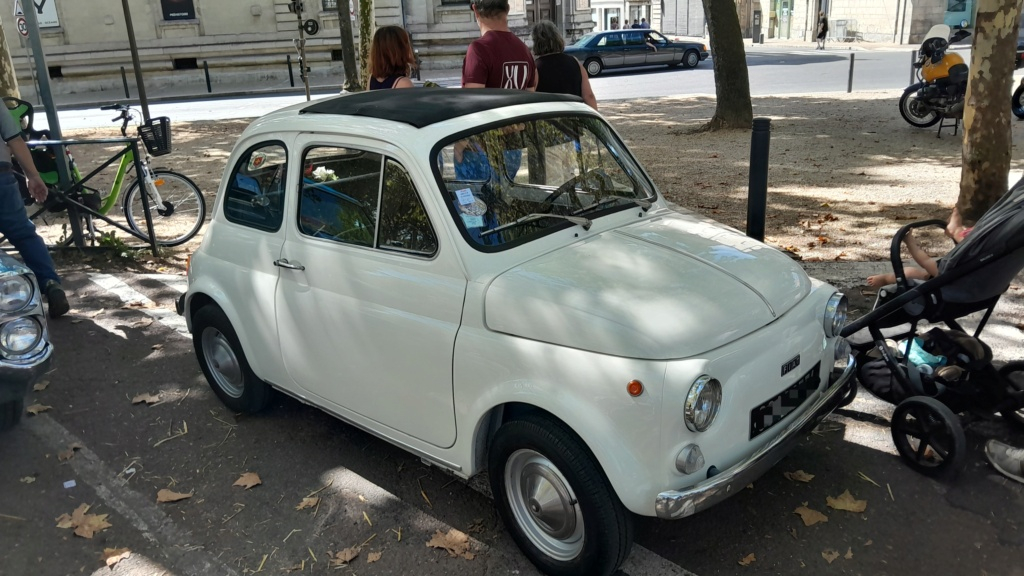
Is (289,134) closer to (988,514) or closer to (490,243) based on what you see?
(490,243)

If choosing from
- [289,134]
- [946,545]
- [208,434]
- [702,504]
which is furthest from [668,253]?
[208,434]

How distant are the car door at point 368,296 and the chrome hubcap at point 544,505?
34cm

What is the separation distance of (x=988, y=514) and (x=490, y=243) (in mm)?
2447

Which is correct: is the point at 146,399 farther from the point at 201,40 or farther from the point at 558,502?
the point at 201,40

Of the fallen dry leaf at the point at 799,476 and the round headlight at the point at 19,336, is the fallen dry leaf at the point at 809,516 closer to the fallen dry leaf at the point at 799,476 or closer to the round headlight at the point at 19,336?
the fallen dry leaf at the point at 799,476

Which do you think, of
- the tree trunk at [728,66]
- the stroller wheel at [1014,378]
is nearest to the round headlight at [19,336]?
the stroller wheel at [1014,378]

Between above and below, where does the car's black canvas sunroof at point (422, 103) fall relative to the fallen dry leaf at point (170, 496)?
above

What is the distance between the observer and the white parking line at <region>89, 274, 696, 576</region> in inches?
129

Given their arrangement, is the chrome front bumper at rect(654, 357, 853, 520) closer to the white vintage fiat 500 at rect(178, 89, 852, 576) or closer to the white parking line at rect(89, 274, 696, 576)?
the white vintage fiat 500 at rect(178, 89, 852, 576)

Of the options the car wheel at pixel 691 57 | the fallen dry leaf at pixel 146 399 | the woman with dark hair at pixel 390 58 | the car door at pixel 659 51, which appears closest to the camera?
the fallen dry leaf at pixel 146 399

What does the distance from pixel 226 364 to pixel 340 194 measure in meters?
1.54

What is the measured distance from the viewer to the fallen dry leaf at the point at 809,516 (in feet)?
11.5

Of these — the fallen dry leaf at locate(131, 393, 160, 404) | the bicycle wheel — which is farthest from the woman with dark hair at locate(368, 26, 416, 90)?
the bicycle wheel

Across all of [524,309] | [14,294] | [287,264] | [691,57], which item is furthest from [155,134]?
[691,57]
